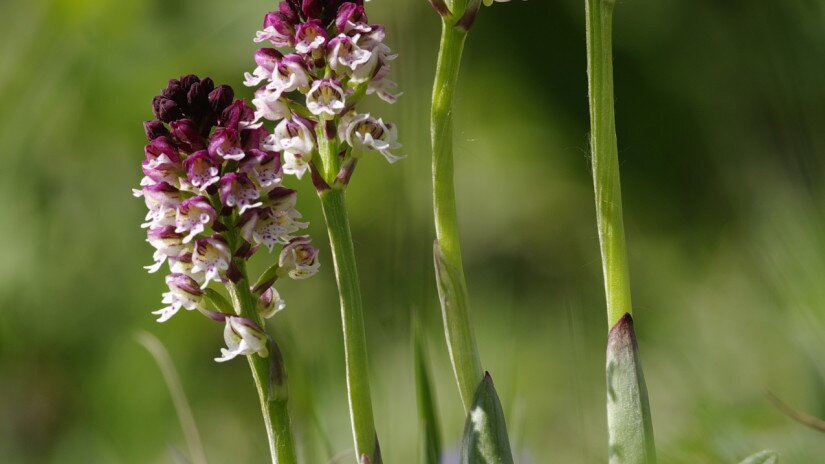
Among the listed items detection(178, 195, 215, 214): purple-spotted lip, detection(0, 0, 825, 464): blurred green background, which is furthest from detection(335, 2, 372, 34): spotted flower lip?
detection(0, 0, 825, 464): blurred green background

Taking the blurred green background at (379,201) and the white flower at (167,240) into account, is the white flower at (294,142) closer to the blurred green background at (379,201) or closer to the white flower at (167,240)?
the white flower at (167,240)

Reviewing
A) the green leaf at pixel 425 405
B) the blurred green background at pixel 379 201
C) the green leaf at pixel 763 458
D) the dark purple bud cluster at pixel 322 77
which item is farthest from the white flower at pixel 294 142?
the blurred green background at pixel 379 201

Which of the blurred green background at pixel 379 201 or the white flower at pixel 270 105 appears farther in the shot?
the blurred green background at pixel 379 201

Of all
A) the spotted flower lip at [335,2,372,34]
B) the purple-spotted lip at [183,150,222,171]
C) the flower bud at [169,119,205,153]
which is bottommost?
the purple-spotted lip at [183,150,222,171]

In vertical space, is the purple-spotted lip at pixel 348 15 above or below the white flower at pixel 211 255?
above

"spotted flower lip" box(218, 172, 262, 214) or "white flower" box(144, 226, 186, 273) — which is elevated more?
"spotted flower lip" box(218, 172, 262, 214)

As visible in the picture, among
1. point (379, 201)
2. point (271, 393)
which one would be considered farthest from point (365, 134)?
point (379, 201)

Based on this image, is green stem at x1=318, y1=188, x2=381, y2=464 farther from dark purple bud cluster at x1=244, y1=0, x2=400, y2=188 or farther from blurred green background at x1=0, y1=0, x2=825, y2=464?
blurred green background at x1=0, y1=0, x2=825, y2=464
